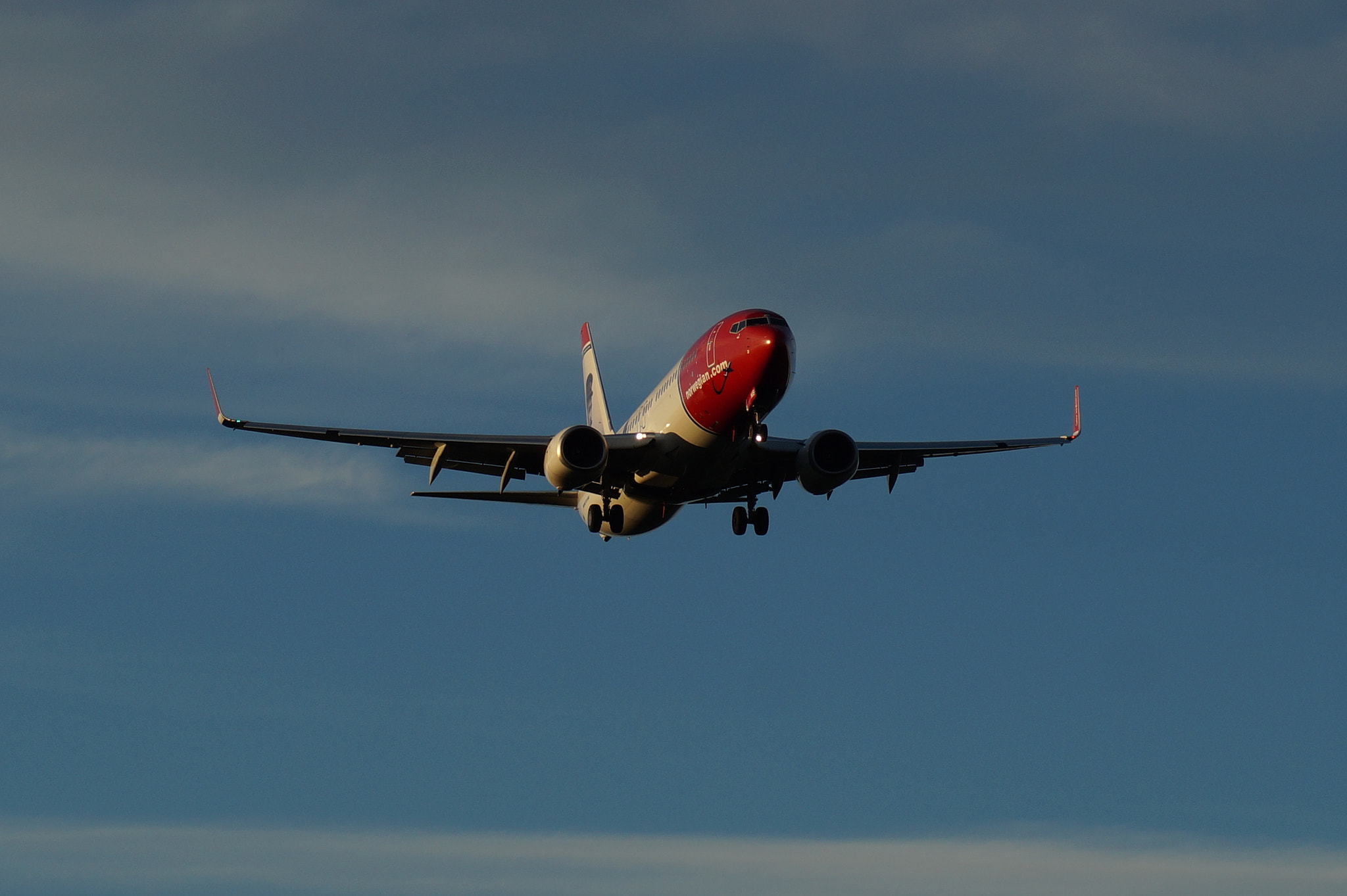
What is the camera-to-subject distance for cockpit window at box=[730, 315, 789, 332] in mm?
40656

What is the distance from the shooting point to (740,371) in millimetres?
40531

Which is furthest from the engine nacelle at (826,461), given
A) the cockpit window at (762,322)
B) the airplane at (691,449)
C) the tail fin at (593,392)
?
the tail fin at (593,392)

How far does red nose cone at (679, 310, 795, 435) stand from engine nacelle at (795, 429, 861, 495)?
2.96 meters

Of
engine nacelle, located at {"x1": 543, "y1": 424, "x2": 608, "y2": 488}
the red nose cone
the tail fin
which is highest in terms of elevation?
the tail fin

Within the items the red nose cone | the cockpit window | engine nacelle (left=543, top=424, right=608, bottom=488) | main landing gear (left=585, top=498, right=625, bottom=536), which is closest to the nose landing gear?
main landing gear (left=585, top=498, right=625, bottom=536)

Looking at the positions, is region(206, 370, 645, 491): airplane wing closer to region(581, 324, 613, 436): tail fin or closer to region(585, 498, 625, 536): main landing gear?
region(585, 498, 625, 536): main landing gear

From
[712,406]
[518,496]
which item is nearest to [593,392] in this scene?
[518,496]

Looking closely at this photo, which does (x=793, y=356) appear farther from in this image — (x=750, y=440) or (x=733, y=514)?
(x=733, y=514)

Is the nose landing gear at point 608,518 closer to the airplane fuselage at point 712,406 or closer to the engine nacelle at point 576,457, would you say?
the airplane fuselage at point 712,406

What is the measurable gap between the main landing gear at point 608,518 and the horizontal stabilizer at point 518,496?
1.28 m

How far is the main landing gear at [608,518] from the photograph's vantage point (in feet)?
158

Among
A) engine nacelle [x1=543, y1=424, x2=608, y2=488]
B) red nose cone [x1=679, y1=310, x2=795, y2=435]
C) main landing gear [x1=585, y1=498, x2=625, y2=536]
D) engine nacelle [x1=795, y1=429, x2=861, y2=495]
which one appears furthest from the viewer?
main landing gear [x1=585, y1=498, x2=625, y2=536]

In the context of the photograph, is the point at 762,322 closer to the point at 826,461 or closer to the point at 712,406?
the point at 712,406

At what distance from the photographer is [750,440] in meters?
41.8
